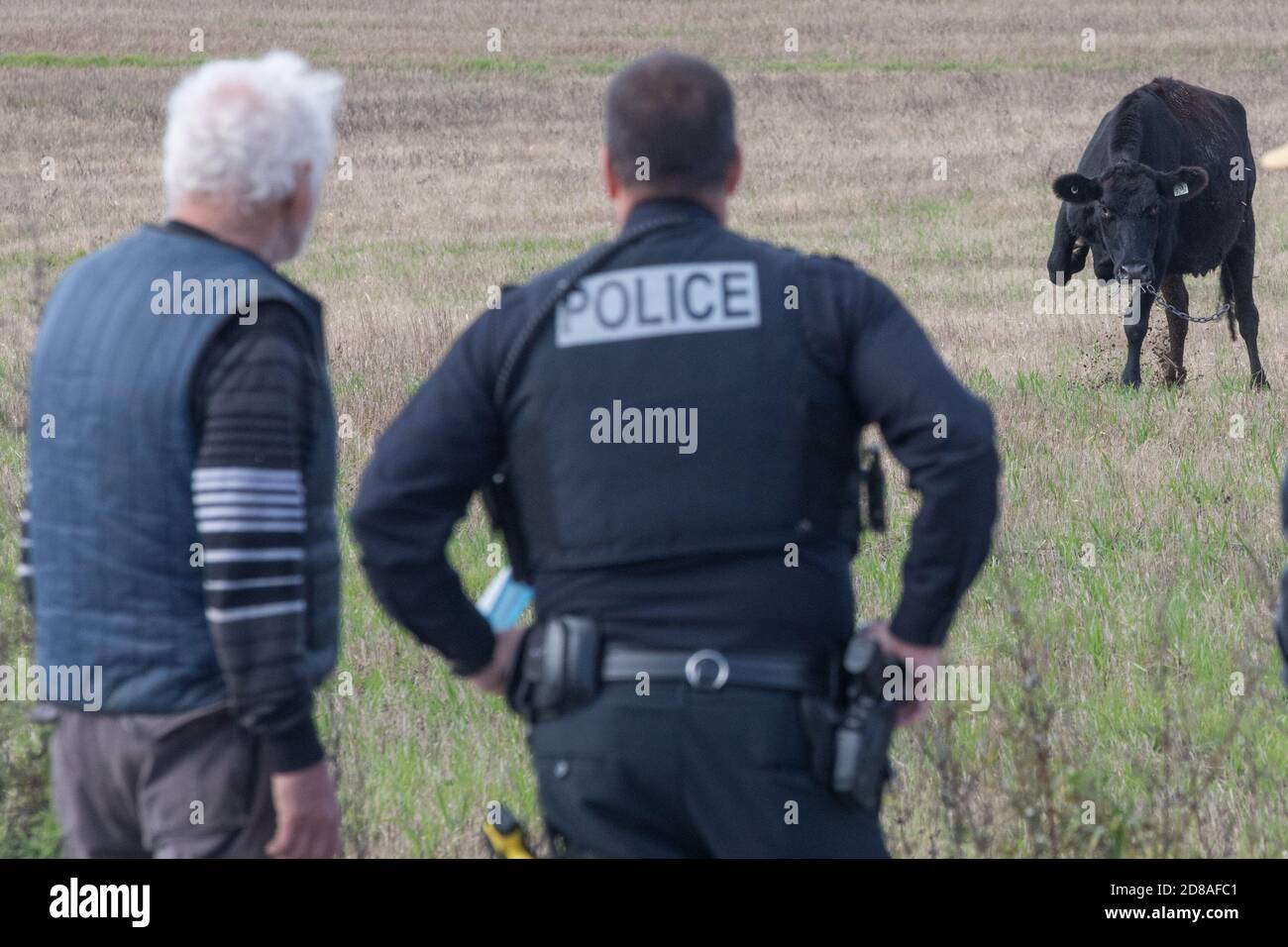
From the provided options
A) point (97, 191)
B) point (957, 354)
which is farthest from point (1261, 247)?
point (97, 191)

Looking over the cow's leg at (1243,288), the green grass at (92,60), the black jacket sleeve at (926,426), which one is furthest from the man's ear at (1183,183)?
the green grass at (92,60)

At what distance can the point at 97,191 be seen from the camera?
92.4 feet


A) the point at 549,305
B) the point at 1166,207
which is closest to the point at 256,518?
the point at 549,305

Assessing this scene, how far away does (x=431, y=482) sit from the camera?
3018 mm

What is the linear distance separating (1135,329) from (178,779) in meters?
9.77

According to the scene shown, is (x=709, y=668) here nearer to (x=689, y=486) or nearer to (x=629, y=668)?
(x=629, y=668)

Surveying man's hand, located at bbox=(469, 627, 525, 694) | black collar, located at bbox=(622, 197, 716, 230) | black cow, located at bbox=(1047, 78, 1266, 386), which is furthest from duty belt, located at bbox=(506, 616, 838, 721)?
black cow, located at bbox=(1047, 78, 1266, 386)

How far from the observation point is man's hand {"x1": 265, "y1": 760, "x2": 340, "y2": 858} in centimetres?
296

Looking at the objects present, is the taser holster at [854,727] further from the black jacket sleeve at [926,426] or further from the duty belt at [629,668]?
the black jacket sleeve at [926,426]

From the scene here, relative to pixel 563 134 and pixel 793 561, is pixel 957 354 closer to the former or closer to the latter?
pixel 793 561

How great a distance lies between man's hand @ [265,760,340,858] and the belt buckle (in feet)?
2.25

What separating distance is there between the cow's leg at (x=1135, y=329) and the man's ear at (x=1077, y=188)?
726mm

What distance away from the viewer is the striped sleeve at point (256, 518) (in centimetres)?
288
